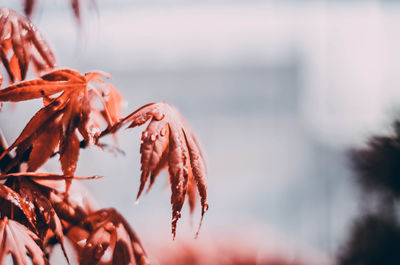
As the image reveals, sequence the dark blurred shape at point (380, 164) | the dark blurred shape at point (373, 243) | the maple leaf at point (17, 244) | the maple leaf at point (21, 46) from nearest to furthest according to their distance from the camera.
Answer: the maple leaf at point (17, 244) < the maple leaf at point (21, 46) < the dark blurred shape at point (380, 164) < the dark blurred shape at point (373, 243)

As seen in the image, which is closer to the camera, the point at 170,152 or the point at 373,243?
the point at 170,152

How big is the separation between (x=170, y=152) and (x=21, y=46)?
0.27 metres

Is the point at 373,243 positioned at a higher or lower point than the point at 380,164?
lower

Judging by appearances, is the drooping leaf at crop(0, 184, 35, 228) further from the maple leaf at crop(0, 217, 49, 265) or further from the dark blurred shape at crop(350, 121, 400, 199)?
the dark blurred shape at crop(350, 121, 400, 199)

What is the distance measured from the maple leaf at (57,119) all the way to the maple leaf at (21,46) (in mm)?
69

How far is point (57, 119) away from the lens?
0.54 m

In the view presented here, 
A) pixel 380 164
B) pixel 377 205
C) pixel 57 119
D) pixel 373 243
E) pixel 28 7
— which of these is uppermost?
pixel 28 7

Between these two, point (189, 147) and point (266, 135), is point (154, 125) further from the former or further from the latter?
point (266, 135)

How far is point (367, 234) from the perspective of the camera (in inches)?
52.5

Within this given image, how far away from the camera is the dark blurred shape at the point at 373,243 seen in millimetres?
1256

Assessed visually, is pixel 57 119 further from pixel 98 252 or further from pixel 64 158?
pixel 98 252

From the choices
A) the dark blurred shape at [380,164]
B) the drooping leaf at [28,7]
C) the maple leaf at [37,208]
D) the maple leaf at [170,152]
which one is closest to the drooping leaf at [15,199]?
the maple leaf at [37,208]

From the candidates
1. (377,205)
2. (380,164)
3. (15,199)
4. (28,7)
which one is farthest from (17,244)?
(377,205)

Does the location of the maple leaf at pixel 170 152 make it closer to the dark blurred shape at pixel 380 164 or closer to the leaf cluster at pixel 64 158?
the leaf cluster at pixel 64 158
